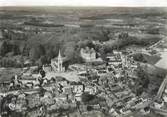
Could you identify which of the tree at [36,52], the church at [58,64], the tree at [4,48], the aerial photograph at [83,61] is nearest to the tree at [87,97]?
the aerial photograph at [83,61]

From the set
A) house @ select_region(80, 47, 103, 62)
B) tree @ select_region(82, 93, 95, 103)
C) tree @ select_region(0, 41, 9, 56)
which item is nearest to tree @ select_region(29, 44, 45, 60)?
tree @ select_region(0, 41, 9, 56)

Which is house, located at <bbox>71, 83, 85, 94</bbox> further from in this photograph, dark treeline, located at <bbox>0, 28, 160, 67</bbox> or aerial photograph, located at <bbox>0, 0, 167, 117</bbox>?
dark treeline, located at <bbox>0, 28, 160, 67</bbox>

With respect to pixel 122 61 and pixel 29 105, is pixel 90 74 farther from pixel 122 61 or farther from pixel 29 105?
pixel 29 105

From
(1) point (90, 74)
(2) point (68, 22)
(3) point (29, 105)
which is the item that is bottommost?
(3) point (29, 105)

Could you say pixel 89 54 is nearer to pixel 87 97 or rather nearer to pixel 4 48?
pixel 87 97

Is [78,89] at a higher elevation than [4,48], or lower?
lower

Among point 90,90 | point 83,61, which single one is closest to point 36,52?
point 83,61
